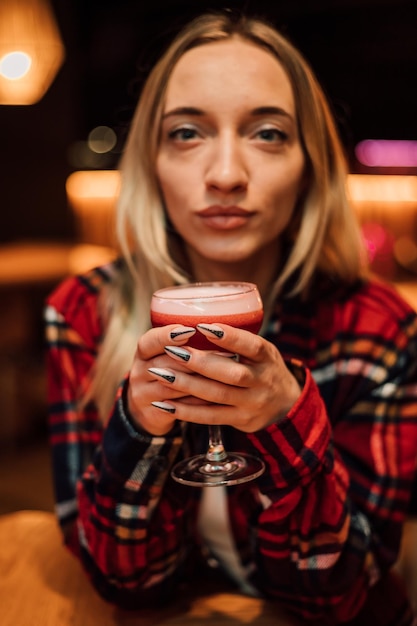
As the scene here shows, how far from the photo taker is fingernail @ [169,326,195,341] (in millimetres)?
994

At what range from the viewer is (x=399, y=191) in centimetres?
548

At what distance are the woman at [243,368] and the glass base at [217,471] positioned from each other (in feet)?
0.09

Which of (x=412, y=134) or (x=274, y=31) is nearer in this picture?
(x=274, y=31)

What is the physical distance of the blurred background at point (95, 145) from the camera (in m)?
4.75

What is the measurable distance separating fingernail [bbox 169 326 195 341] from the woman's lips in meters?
0.38

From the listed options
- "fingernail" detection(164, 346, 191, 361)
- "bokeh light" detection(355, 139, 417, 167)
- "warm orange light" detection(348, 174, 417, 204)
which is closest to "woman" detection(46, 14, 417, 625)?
"fingernail" detection(164, 346, 191, 361)

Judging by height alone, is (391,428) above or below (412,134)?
below

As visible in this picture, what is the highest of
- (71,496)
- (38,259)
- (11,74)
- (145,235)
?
(11,74)

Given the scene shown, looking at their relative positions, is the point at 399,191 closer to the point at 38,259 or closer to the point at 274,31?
the point at 38,259

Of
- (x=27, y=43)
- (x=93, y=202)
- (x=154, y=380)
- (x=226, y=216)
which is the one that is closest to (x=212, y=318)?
(x=154, y=380)

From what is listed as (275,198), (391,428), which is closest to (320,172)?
(275,198)

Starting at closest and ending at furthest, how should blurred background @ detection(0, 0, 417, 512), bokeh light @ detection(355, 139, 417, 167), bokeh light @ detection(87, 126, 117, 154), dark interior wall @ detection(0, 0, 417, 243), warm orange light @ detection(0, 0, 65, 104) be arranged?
1. warm orange light @ detection(0, 0, 65, 104)
2. blurred background @ detection(0, 0, 417, 512)
3. dark interior wall @ detection(0, 0, 417, 243)
4. bokeh light @ detection(87, 126, 117, 154)
5. bokeh light @ detection(355, 139, 417, 167)

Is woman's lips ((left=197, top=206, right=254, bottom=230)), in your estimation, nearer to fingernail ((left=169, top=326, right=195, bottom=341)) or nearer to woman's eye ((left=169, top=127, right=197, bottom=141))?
woman's eye ((left=169, top=127, right=197, bottom=141))

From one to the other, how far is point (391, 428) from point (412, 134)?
6.17 meters
